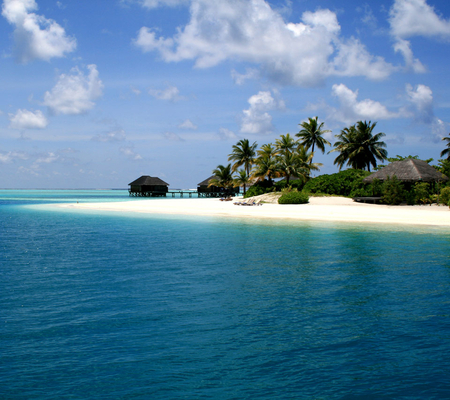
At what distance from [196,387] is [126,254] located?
981 cm

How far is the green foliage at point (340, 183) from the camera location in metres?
41.8

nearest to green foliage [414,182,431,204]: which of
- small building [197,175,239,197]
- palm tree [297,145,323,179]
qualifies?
palm tree [297,145,323,179]

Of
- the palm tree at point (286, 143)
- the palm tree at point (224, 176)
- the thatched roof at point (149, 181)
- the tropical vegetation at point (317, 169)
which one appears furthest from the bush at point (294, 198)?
the thatched roof at point (149, 181)

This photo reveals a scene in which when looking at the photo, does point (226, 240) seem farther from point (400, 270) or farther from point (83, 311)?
point (83, 311)

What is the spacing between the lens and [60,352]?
6090 mm

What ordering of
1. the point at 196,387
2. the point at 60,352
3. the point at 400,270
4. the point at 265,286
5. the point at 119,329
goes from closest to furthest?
the point at 196,387, the point at 60,352, the point at 119,329, the point at 265,286, the point at 400,270

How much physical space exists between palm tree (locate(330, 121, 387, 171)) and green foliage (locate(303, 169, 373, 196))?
12625 mm

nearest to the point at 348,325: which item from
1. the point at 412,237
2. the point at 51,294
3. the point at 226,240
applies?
the point at 51,294

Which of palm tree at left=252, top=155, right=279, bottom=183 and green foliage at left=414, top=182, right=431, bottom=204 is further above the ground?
palm tree at left=252, top=155, right=279, bottom=183

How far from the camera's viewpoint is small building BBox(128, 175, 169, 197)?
83375 mm

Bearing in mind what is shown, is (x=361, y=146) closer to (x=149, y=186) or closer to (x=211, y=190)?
(x=211, y=190)

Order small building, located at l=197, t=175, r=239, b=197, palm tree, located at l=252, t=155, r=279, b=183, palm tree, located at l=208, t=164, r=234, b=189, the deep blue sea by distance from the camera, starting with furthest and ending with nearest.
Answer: small building, located at l=197, t=175, r=239, b=197 → palm tree, located at l=208, t=164, r=234, b=189 → palm tree, located at l=252, t=155, r=279, b=183 → the deep blue sea

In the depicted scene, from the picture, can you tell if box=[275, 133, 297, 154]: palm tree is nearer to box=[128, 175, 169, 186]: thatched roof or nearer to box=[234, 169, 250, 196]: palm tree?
box=[234, 169, 250, 196]: palm tree

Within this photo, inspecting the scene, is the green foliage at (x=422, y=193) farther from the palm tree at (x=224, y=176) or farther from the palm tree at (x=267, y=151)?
the palm tree at (x=224, y=176)
